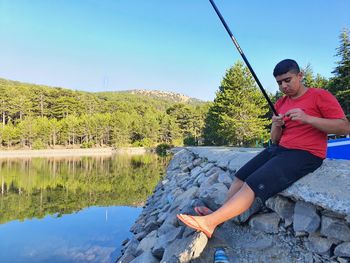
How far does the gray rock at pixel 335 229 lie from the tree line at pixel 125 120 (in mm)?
24104

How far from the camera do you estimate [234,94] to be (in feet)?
89.0

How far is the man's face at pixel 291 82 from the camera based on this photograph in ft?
7.96

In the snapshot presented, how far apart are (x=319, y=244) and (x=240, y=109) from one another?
24908 mm

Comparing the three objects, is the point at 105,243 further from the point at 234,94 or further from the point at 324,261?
the point at 234,94

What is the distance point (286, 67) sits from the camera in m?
2.40

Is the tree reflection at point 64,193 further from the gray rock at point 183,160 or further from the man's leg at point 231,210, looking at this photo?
the man's leg at point 231,210

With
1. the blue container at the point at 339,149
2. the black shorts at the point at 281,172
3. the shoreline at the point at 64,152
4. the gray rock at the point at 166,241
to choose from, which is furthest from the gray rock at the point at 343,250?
the shoreline at the point at 64,152

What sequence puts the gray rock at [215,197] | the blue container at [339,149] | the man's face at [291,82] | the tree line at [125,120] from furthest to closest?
the tree line at [125,120], the blue container at [339,149], the gray rock at [215,197], the man's face at [291,82]

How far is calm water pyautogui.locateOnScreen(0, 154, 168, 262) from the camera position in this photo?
6.82 m

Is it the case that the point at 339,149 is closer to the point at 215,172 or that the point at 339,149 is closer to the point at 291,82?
the point at 215,172

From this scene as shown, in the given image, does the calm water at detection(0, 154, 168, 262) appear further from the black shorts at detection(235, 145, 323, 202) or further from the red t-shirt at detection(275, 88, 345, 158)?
the red t-shirt at detection(275, 88, 345, 158)

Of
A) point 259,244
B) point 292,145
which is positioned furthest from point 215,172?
point 292,145

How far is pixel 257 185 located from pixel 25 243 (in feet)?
23.4

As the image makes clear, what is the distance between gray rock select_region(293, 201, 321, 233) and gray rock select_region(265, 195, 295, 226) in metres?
0.10
